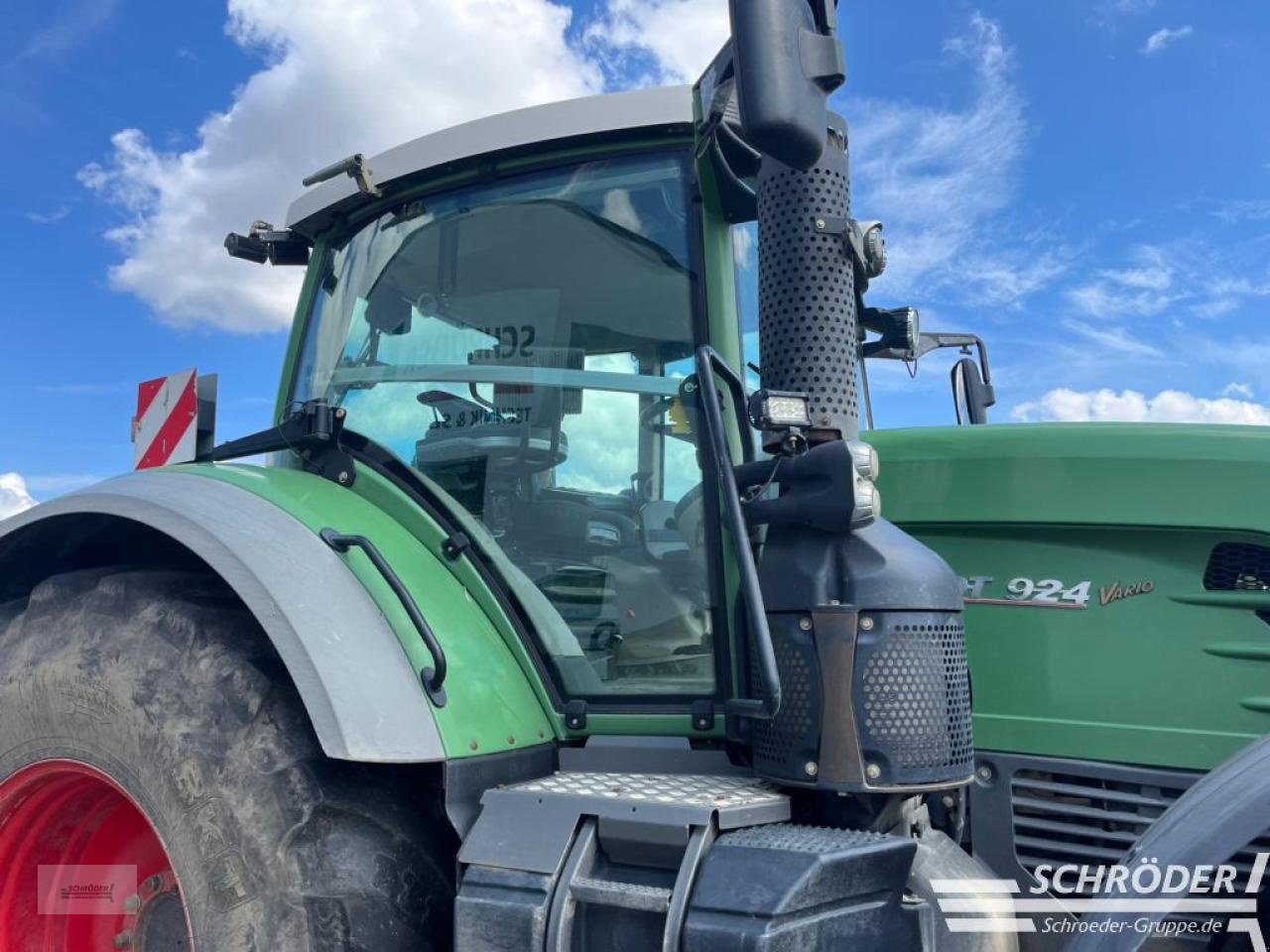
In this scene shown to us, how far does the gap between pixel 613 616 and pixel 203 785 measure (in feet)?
2.84

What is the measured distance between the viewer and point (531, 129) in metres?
2.38

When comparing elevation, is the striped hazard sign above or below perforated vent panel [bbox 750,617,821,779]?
above

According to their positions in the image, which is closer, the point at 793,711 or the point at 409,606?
the point at 793,711

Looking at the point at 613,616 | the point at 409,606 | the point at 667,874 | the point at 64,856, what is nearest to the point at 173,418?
the point at 64,856

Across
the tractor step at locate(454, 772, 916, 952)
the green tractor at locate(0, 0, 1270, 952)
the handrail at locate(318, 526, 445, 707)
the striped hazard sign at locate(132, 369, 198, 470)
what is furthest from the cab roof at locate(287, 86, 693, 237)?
the tractor step at locate(454, 772, 916, 952)

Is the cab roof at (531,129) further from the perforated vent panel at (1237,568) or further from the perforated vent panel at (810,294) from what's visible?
the perforated vent panel at (1237,568)

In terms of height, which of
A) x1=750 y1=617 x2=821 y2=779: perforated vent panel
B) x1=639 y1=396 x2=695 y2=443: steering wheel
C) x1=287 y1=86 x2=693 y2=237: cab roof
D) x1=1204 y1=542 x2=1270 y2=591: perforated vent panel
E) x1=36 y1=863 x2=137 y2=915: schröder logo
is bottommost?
x1=36 y1=863 x2=137 y2=915: schröder logo

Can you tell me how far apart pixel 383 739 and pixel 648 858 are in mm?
519

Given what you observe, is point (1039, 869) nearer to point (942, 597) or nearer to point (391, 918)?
point (942, 597)

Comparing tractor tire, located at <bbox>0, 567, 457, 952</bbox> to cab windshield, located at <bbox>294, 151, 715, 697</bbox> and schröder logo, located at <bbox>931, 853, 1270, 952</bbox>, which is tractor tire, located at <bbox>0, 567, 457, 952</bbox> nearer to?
cab windshield, located at <bbox>294, 151, 715, 697</bbox>

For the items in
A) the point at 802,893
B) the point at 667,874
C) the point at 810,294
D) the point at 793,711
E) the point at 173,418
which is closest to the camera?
the point at 802,893

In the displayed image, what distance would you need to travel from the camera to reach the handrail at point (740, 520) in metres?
1.83

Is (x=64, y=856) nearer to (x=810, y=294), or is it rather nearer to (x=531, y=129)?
(x=531, y=129)

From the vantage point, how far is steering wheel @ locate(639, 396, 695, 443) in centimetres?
222
